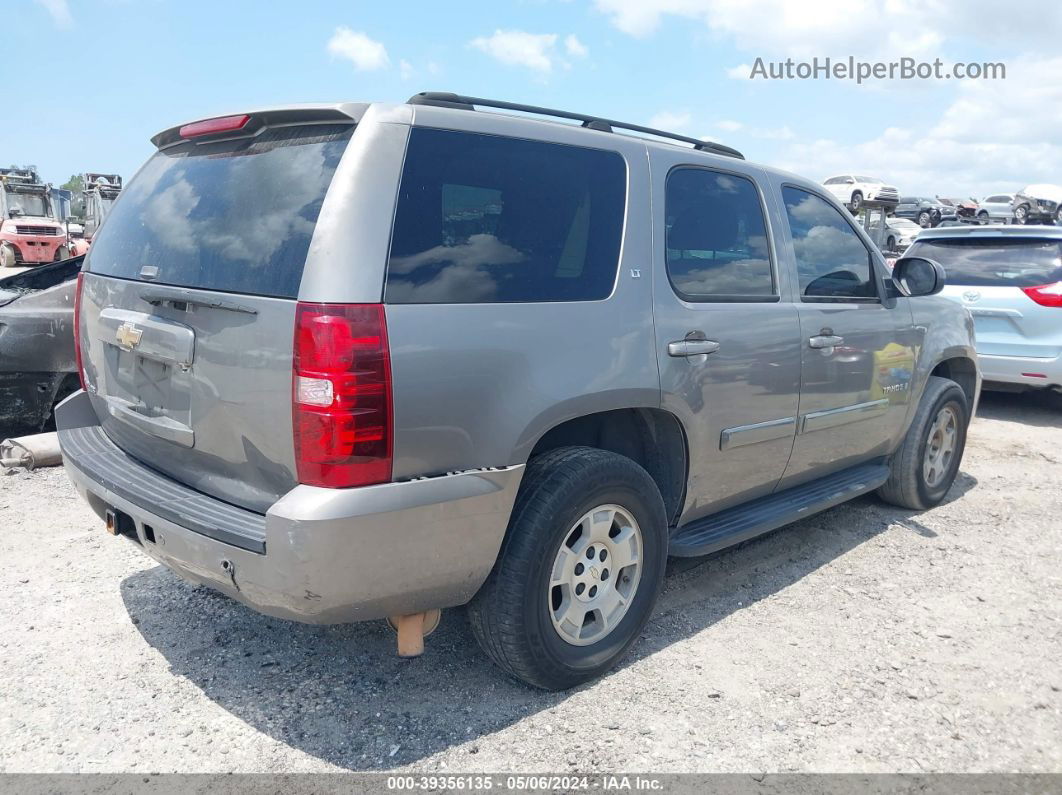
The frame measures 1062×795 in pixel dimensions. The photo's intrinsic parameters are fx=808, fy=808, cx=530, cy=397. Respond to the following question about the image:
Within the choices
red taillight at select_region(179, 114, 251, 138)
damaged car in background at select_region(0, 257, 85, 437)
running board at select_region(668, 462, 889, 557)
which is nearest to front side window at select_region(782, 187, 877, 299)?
running board at select_region(668, 462, 889, 557)

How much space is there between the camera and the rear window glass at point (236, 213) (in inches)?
95.1

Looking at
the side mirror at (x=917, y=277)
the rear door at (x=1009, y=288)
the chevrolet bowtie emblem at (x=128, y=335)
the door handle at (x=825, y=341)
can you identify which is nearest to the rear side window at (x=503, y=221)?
the chevrolet bowtie emblem at (x=128, y=335)

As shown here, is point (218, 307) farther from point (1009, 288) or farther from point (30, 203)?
point (30, 203)

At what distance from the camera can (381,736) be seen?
2.68 metres

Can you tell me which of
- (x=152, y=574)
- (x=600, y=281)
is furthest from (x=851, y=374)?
(x=152, y=574)

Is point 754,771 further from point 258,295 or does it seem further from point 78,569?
point 78,569

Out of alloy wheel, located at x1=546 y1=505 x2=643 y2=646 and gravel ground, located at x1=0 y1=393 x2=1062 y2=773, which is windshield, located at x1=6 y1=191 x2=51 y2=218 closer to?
gravel ground, located at x1=0 y1=393 x2=1062 y2=773

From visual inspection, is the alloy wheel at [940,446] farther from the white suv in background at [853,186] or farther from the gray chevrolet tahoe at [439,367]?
the white suv in background at [853,186]

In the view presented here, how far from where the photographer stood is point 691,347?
3166 millimetres

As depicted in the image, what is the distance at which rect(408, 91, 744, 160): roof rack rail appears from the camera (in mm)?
2718

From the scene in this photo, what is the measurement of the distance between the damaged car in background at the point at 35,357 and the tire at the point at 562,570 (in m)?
4.19

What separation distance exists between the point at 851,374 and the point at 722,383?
1.14m

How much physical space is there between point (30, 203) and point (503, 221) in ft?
104

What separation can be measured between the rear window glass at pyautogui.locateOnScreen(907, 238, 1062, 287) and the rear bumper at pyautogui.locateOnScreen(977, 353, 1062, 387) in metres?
0.69
